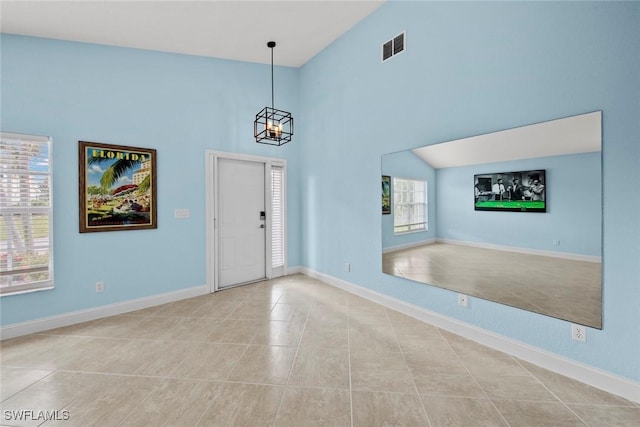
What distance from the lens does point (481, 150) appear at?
8.46 ft

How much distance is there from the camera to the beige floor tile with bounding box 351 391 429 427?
166cm

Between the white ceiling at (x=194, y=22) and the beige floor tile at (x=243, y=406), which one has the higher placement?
the white ceiling at (x=194, y=22)

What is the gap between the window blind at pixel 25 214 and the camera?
9.04ft

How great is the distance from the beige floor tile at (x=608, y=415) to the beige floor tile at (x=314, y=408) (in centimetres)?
142

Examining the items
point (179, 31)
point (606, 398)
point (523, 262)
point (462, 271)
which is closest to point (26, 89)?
point (179, 31)

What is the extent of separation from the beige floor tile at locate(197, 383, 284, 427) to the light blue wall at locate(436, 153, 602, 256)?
2216 mm

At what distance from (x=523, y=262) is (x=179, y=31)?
14.5 feet

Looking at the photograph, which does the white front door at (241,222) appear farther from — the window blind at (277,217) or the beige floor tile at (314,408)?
the beige floor tile at (314,408)

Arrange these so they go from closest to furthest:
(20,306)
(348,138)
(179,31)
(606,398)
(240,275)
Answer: (606,398), (20,306), (179,31), (348,138), (240,275)

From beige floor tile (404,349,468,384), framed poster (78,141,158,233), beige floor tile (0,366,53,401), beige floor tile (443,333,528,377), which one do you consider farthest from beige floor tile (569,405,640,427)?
framed poster (78,141,158,233)

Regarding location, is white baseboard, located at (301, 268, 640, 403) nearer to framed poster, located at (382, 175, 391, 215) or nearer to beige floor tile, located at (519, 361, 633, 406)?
beige floor tile, located at (519, 361, 633, 406)

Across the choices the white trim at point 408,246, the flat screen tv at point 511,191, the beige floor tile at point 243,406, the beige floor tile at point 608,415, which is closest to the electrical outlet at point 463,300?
the white trim at point 408,246

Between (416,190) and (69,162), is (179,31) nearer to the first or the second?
(69,162)

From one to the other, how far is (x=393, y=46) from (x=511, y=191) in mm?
2155
